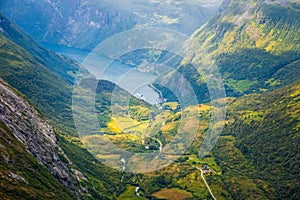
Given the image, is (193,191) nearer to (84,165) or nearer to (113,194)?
(113,194)

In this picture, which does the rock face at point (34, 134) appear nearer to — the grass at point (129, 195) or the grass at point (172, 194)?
the grass at point (129, 195)

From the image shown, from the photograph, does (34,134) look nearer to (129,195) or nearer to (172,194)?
(129,195)

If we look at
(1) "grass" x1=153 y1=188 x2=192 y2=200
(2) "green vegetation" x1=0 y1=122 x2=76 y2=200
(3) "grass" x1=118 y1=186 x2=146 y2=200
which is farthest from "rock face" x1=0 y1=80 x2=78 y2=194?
(1) "grass" x1=153 y1=188 x2=192 y2=200

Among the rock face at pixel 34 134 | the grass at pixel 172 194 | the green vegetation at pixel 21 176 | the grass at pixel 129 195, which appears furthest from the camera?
the grass at pixel 172 194

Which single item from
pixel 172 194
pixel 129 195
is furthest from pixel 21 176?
pixel 172 194

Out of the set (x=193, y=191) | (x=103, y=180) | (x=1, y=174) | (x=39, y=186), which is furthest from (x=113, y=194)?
(x=1, y=174)

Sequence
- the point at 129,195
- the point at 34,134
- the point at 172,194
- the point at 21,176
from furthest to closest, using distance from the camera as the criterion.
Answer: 1. the point at 172,194
2. the point at 129,195
3. the point at 34,134
4. the point at 21,176

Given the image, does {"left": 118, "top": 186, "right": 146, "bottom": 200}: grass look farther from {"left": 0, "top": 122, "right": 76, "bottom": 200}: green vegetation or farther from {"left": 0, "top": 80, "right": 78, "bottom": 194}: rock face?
{"left": 0, "top": 122, "right": 76, "bottom": 200}: green vegetation

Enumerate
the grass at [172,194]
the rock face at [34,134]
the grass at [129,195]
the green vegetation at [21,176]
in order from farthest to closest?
the grass at [172,194] → the grass at [129,195] → the rock face at [34,134] → the green vegetation at [21,176]

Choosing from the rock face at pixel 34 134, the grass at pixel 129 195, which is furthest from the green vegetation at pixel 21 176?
the grass at pixel 129 195
